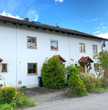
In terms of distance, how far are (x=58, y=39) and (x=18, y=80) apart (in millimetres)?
7539

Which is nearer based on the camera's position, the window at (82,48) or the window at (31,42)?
the window at (31,42)

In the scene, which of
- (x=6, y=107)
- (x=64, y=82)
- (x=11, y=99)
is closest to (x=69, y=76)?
(x=64, y=82)

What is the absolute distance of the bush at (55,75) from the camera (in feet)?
85.7

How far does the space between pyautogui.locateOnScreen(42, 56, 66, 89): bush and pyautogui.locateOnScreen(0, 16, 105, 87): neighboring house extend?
146cm

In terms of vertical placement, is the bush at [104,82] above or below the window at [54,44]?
below

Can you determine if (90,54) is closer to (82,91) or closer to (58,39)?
(58,39)

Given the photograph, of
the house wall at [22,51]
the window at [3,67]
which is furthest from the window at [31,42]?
the window at [3,67]

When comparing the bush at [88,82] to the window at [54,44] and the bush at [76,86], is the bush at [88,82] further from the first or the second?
the window at [54,44]

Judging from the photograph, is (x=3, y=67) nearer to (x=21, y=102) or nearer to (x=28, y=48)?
(x=28, y=48)

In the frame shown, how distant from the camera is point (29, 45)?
88.5 ft

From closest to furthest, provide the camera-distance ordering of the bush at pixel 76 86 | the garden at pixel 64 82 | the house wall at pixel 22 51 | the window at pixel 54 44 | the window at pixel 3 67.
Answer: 1. the garden at pixel 64 82
2. the bush at pixel 76 86
3. the window at pixel 3 67
4. the house wall at pixel 22 51
5. the window at pixel 54 44

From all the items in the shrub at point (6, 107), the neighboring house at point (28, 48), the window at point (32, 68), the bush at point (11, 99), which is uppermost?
the neighboring house at point (28, 48)

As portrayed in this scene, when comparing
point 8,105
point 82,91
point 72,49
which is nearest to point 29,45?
point 72,49

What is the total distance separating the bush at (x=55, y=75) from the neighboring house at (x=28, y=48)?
1456 millimetres
